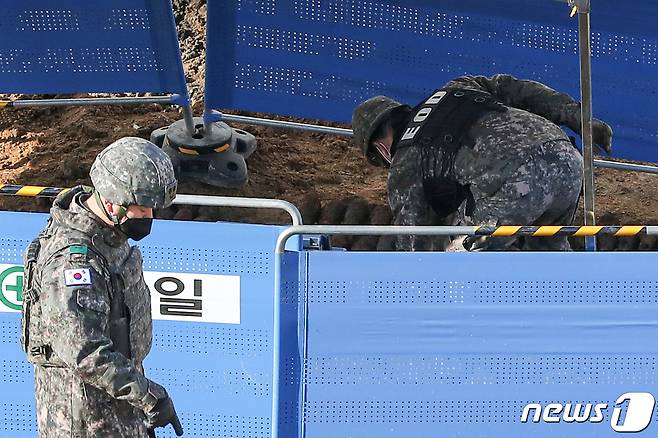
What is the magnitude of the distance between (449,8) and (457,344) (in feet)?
9.76

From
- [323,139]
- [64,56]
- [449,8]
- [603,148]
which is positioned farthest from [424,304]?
[323,139]

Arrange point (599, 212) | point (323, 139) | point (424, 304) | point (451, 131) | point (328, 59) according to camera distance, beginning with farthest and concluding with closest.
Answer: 1. point (323, 139)
2. point (599, 212)
3. point (328, 59)
4. point (451, 131)
5. point (424, 304)

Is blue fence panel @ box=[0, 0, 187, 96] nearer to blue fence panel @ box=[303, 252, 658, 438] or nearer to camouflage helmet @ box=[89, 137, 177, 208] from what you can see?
blue fence panel @ box=[303, 252, 658, 438]

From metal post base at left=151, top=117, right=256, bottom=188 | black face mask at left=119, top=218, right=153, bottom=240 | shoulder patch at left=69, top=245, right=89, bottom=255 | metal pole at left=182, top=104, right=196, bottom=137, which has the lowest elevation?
metal post base at left=151, top=117, right=256, bottom=188

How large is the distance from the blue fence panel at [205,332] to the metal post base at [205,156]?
352 cm

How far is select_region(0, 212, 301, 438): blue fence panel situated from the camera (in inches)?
242

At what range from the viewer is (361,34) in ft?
28.1

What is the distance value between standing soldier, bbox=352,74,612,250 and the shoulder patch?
2.65 meters

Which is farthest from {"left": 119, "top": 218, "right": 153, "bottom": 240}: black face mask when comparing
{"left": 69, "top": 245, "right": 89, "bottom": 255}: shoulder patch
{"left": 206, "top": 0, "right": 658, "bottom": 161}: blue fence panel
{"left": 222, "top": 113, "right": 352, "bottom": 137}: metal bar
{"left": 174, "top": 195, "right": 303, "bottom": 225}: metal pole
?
{"left": 222, "top": 113, "right": 352, "bottom": 137}: metal bar

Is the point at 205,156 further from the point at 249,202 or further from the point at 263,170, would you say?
the point at 249,202

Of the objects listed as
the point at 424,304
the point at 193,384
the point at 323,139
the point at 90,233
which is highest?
the point at 90,233

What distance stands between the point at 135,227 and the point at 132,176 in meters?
0.22

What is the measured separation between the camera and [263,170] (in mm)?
10609

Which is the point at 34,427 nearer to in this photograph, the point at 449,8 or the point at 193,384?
the point at 193,384
